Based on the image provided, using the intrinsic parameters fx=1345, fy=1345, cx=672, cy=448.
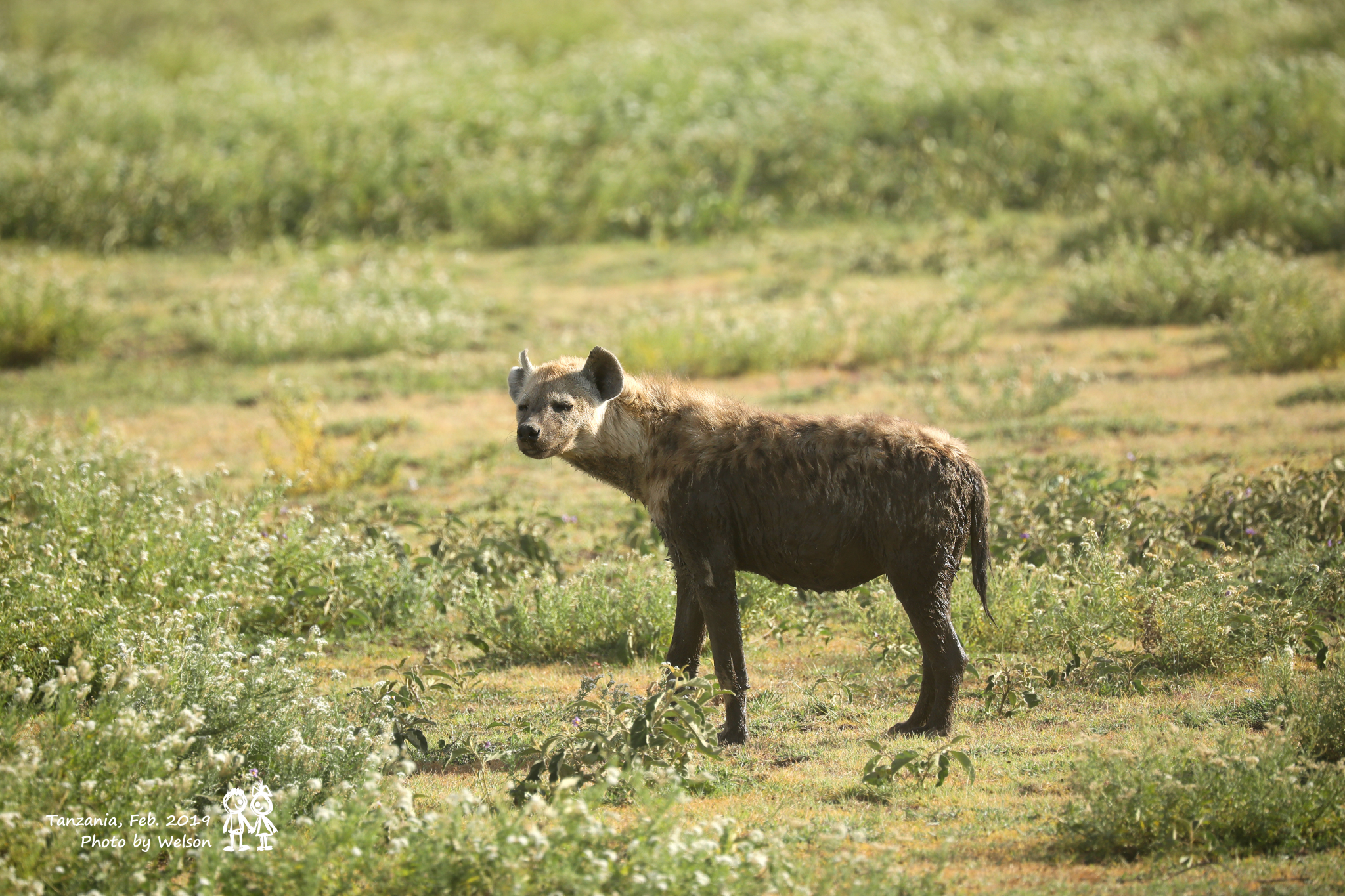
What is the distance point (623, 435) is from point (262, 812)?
238 cm

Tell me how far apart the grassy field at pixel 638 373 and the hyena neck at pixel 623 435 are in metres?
0.57

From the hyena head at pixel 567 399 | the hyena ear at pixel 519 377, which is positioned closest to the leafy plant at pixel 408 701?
the hyena head at pixel 567 399

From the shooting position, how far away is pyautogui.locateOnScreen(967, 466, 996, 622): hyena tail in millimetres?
5977

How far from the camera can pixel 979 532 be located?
6035mm

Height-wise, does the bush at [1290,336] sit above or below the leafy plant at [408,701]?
above

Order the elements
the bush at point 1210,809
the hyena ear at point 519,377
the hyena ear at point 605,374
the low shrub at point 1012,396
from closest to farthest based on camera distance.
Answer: the bush at point 1210,809, the hyena ear at point 605,374, the hyena ear at point 519,377, the low shrub at point 1012,396

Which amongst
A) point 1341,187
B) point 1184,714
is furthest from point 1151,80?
point 1184,714

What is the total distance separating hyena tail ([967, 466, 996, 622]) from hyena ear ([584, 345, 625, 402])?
1645 millimetres

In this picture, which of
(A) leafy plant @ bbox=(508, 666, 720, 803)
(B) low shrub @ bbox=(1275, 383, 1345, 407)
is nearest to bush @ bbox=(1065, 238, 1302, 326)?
(B) low shrub @ bbox=(1275, 383, 1345, 407)

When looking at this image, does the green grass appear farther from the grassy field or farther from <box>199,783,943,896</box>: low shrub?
<box>199,783,943,896</box>: low shrub

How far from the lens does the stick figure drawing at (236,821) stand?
4.44 metres

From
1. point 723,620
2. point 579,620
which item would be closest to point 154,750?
point 723,620

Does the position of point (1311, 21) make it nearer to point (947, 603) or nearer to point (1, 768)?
point (947, 603)

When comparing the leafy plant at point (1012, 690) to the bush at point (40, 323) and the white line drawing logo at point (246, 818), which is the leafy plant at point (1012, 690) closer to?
the white line drawing logo at point (246, 818)
